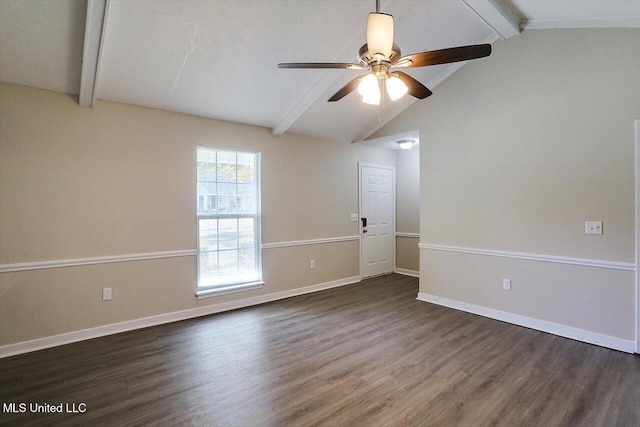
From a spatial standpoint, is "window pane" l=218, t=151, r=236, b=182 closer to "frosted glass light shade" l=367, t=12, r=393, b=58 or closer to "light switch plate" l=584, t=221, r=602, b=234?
"frosted glass light shade" l=367, t=12, r=393, b=58

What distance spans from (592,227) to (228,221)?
3983 mm

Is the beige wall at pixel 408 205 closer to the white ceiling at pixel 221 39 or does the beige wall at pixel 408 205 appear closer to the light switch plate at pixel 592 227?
the white ceiling at pixel 221 39

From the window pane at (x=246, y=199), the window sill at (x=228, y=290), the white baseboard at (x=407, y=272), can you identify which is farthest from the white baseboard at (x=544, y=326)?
the window pane at (x=246, y=199)

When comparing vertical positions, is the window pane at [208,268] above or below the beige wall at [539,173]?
below

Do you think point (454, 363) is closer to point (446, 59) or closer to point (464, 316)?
point (464, 316)

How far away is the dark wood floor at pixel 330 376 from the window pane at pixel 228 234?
3.20ft

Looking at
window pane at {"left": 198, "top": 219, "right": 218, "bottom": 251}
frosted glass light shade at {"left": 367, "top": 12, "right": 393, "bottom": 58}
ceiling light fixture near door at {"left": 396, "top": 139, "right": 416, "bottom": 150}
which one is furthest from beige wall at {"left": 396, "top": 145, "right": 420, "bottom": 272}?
frosted glass light shade at {"left": 367, "top": 12, "right": 393, "bottom": 58}

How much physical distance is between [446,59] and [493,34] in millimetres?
2205

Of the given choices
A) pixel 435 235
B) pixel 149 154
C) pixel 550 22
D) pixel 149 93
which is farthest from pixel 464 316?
pixel 149 93

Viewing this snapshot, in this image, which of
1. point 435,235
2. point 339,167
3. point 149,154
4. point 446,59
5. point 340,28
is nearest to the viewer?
point 446,59

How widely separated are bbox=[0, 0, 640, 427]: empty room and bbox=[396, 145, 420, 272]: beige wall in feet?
4.84

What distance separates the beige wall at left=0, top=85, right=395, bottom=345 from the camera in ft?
9.21

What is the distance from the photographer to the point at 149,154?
11.3 ft

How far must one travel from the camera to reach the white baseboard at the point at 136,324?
2.82 metres
